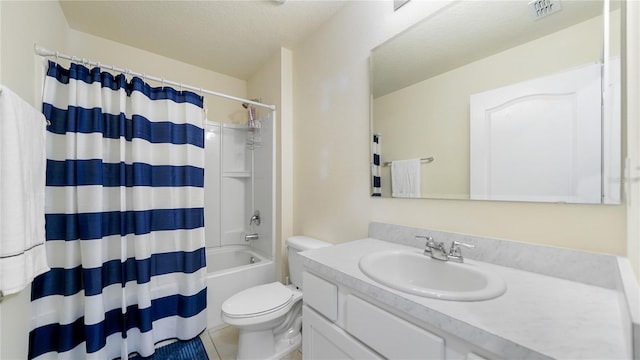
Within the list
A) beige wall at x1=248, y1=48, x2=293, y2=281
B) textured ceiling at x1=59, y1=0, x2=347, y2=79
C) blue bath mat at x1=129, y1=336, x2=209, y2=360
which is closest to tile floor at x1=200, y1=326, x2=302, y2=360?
blue bath mat at x1=129, y1=336, x2=209, y2=360

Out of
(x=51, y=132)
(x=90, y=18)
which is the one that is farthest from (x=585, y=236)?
(x=90, y=18)

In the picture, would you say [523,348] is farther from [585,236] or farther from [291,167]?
[291,167]

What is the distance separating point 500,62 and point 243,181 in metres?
2.40

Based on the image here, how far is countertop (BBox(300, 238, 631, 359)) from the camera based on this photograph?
47 centimetres

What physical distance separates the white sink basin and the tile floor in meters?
1.00

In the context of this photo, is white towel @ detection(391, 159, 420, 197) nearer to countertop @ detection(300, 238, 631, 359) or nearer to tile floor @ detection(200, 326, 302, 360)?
countertop @ detection(300, 238, 631, 359)

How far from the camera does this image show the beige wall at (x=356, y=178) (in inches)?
32.4

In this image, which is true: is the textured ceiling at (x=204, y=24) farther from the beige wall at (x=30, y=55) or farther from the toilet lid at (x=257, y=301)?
the toilet lid at (x=257, y=301)

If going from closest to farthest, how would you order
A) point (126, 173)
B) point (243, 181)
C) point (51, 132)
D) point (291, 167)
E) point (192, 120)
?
point (51, 132) → point (126, 173) → point (192, 120) → point (291, 167) → point (243, 181)

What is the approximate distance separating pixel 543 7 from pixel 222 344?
247 cm

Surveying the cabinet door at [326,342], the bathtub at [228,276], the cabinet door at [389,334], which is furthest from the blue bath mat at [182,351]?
the cabinet door at [389,334]

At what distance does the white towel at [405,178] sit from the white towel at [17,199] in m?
1.59

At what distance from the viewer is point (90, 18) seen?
5.84 feet

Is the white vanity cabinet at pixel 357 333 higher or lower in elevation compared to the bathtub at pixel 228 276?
higher
